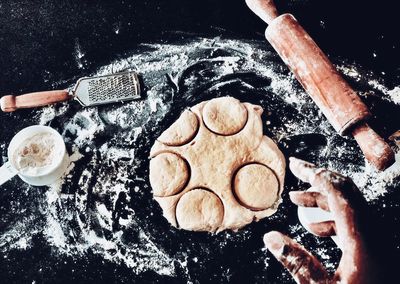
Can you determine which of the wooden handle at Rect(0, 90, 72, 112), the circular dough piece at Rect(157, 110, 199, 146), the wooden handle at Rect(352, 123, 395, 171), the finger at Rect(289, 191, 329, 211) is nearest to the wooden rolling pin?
the wooden handle at Rect(352, 123, 395, 171)

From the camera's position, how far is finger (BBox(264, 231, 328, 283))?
1.32 m

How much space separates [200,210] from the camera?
70.7 inches

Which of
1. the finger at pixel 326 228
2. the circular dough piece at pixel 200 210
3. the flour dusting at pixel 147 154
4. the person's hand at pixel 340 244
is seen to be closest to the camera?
the person's hand at pixel 340 244

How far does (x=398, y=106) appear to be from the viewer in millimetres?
1978

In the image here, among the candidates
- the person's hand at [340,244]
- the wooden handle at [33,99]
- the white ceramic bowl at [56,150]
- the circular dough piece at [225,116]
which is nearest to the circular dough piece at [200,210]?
the circular dough piece at [225,116]

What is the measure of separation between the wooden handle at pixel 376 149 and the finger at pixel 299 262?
0.52 m

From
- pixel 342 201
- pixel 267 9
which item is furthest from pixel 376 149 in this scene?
pixel 267 9

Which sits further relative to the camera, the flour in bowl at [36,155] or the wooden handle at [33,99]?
the wooden handle at [33,99]

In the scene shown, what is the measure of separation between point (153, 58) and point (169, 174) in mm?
534

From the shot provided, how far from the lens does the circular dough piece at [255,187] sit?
1817mm

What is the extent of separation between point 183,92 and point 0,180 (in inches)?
32.5

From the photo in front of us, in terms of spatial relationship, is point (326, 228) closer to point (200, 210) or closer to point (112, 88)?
point (200, 210)

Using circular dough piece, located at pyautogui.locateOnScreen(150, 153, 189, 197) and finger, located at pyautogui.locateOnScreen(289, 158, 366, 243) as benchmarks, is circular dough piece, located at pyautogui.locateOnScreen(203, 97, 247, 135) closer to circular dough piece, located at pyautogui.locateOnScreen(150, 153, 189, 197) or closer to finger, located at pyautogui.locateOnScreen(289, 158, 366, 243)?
circular dough piece, located at pyautogui.locateOnScreen(150, 153, 189, 197)

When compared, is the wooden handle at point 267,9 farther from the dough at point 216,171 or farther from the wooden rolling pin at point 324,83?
the dough at point 216,171
